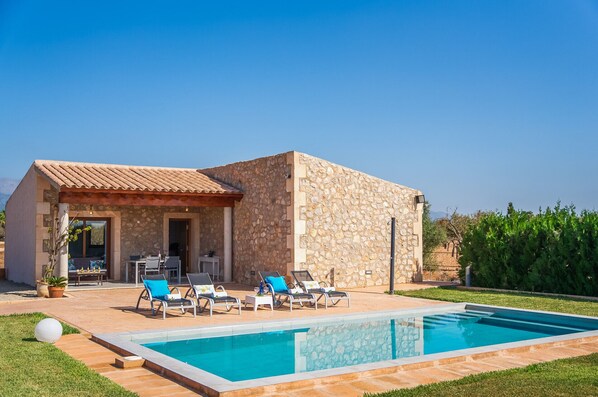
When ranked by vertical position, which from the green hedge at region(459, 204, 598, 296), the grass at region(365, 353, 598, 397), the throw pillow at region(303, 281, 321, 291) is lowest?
the grass at region(365, 353, 598, 397)

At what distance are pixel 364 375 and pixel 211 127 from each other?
1832 cm

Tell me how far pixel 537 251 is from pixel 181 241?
Result: 468 inches

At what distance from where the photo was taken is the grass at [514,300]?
42.3 ft

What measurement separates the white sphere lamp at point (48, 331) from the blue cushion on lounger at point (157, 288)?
3.53m

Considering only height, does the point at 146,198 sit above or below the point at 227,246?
above

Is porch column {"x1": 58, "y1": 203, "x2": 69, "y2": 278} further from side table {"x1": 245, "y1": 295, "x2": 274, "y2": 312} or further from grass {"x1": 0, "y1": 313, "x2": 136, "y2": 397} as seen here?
grass {"x1": 0, "y1": 313, "x2": 136, "y2": 397}

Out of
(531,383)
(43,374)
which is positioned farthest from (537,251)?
(43,374)

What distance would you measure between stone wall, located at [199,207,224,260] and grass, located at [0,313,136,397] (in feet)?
36.0

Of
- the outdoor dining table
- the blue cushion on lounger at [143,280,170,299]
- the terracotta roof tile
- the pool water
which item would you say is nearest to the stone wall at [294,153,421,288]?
the terracotta roof tile

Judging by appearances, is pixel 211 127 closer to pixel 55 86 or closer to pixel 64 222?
pixel 55 86

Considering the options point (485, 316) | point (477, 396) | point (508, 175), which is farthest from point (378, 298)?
point (508, 175)

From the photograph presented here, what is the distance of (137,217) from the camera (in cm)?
1995

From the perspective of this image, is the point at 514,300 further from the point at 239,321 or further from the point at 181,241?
the point at 181,241

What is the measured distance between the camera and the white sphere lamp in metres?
8.18
